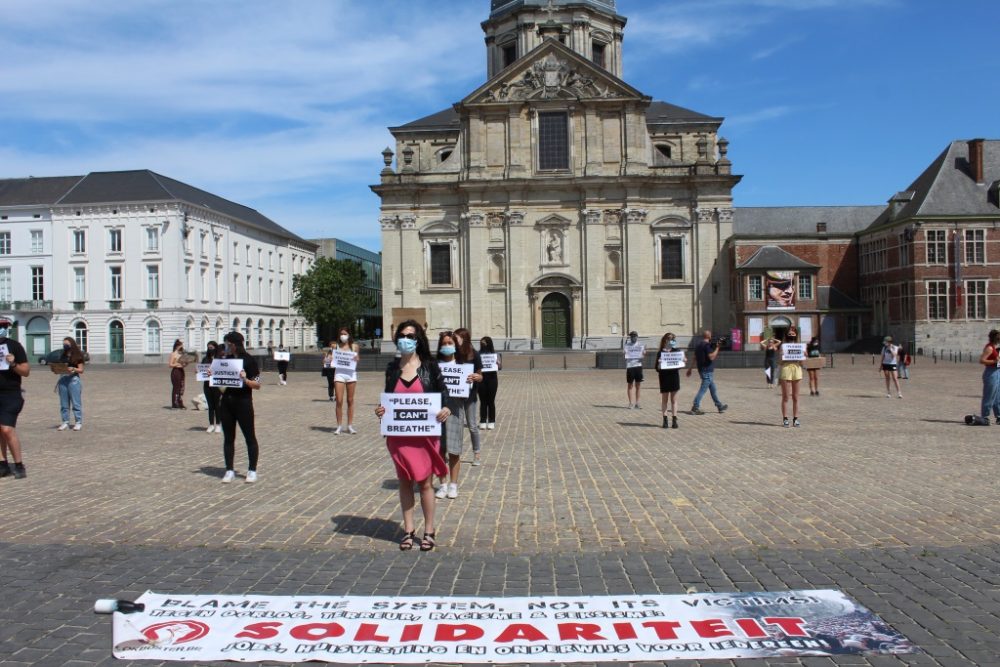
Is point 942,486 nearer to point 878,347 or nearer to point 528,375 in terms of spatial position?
point 528,375

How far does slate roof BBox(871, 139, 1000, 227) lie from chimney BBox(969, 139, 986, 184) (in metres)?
0.17

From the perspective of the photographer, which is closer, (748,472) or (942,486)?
(942,486)

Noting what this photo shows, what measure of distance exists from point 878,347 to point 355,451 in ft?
158

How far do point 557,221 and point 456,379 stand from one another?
137ft

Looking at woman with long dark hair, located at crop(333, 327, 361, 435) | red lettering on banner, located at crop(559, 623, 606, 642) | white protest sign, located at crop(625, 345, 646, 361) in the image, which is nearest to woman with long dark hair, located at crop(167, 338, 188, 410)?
woman with long dark hair, located at crop(333, 327, 361, 435)

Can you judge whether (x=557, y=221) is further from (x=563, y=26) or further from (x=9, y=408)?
(x=9, y=408)

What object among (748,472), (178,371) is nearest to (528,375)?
(178,371)

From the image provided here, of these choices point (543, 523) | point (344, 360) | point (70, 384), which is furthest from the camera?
point (70, 384)

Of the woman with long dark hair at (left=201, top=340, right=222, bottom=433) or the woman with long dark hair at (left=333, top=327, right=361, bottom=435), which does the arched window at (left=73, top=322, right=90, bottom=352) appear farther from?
the woman with long dark hair at (left=333, top=327, right=361, bottom=435)

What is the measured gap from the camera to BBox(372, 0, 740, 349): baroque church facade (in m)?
49.9

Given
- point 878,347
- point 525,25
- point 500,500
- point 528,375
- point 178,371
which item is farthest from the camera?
point 525,25

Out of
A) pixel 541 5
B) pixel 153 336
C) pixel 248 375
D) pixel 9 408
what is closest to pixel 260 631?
pixel 248 375

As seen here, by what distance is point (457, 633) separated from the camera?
4.98 m

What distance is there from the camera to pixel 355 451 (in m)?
12.9
